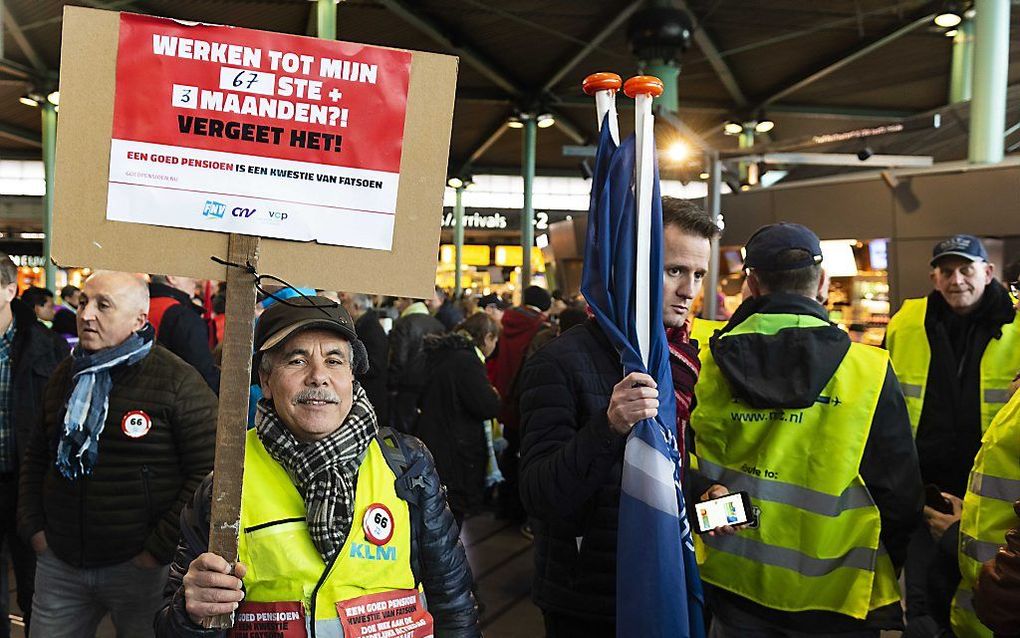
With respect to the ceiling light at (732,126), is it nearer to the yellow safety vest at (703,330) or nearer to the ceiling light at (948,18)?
the ceiling light at (948,18)

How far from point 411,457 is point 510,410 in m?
4.66

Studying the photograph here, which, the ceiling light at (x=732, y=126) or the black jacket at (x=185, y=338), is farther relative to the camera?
the ceiling light at (x=732, y=126)

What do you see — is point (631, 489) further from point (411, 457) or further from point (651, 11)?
point (651, 11)

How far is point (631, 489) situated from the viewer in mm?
1884

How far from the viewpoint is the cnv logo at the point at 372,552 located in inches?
66.6

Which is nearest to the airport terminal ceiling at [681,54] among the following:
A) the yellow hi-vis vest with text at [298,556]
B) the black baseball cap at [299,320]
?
the black baseball cap at [299,320]

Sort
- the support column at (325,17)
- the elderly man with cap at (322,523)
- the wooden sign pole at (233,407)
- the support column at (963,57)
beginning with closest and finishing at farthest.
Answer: the wooden sign pole at (233,407) < the elderly man with cap at (322,523) < the support column at (325,17) < the support column at (963,57)

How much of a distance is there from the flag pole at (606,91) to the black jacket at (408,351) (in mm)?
4103

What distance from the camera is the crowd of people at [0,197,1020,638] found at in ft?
5.65

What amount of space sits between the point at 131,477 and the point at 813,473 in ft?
7.08

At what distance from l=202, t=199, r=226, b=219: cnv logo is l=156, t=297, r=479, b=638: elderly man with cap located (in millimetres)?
306

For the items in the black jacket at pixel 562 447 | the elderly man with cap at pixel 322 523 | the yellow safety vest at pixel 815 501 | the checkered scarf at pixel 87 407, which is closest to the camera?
the elderly man with cap at pixel 322 523

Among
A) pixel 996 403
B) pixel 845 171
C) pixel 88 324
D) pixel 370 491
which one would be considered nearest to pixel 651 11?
pixel 845 171

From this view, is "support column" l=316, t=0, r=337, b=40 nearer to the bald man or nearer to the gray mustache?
the bald man
